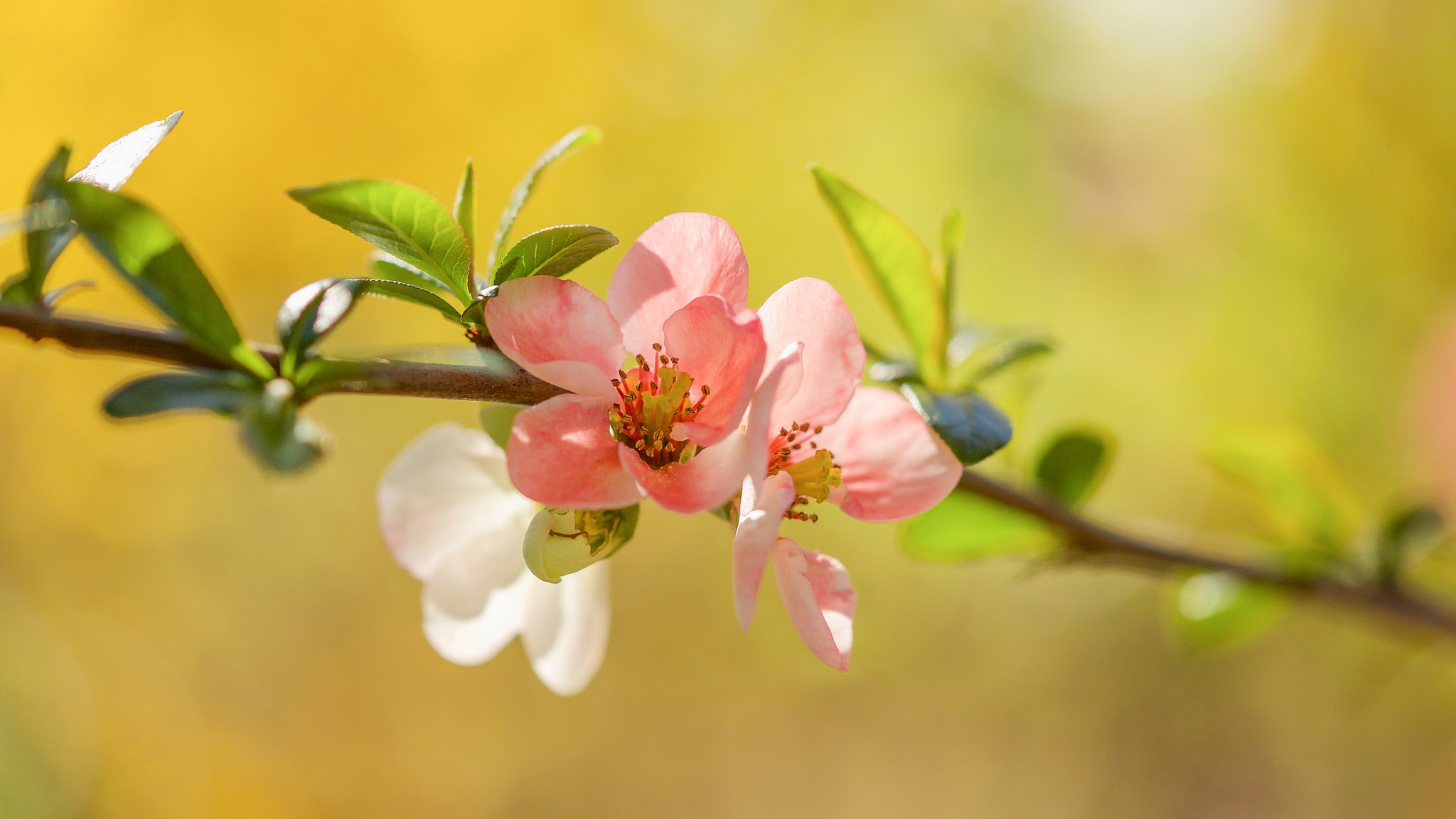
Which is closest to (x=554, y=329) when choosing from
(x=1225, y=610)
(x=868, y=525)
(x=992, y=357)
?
(x=992, y=357)

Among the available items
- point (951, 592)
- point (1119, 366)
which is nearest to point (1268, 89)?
point (1119, 366)

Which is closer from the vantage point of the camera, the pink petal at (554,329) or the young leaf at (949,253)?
the pink petal at (554,329)

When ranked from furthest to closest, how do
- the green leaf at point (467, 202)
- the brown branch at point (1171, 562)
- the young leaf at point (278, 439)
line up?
1. the brown branch at point (1171, 562)
2. the green leaf at point (467, 202)
3. the young leaf at point (278, 439)

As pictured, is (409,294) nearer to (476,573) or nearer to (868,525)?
(476,573)

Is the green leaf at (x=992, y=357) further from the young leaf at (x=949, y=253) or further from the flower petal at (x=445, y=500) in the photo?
the flower petal at (x=445, y=500)

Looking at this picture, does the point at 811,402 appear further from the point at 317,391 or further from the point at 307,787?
the point at 307,787

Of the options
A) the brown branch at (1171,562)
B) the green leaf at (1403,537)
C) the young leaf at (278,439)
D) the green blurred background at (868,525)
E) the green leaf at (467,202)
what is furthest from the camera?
the green blurred background at (868,525)

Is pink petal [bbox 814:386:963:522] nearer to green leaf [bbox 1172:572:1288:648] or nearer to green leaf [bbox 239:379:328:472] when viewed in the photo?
green leaf [bbox 239:379:328:472]

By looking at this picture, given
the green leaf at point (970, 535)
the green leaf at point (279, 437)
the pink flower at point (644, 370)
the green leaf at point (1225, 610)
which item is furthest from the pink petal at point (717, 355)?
the green leaf at point (1225, 610)
